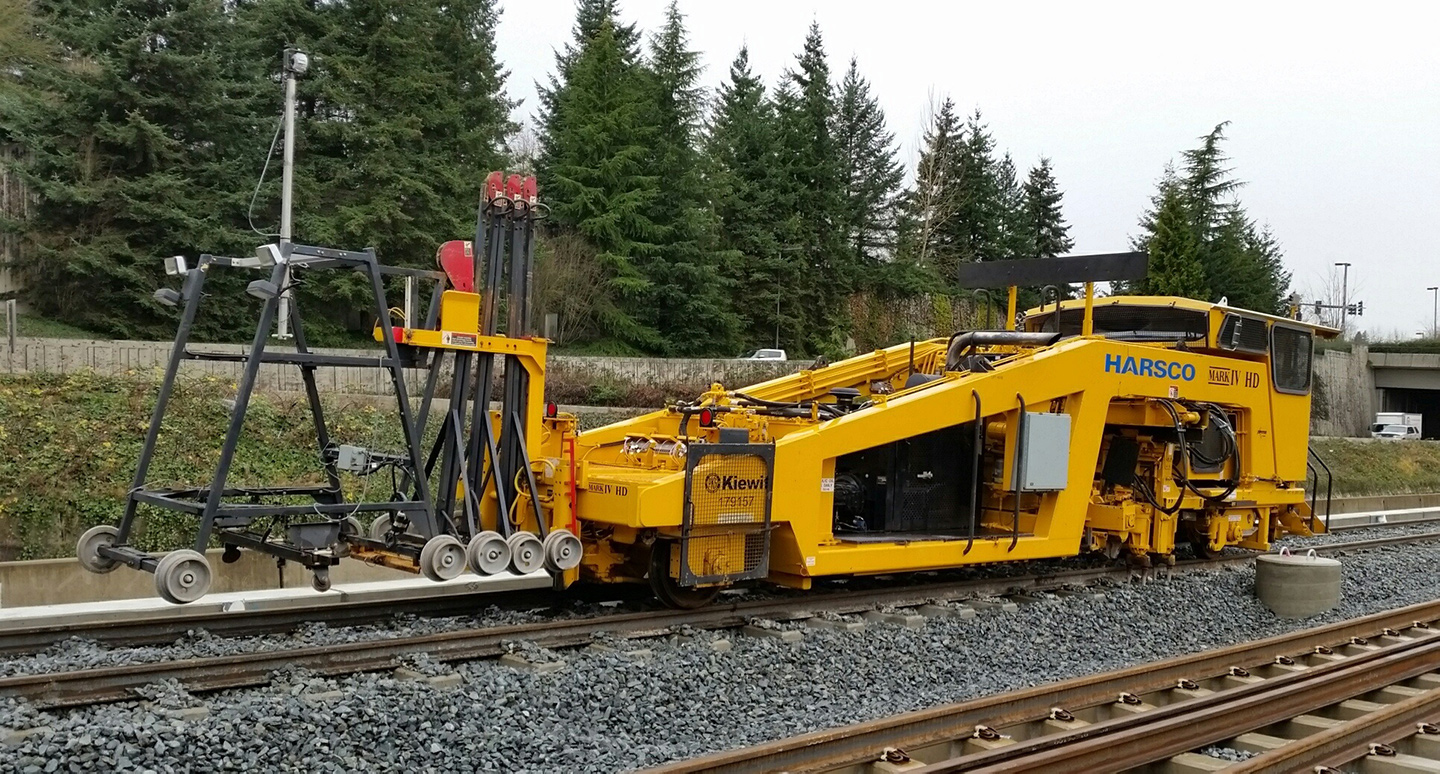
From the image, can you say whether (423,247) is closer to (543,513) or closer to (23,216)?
(23,216)

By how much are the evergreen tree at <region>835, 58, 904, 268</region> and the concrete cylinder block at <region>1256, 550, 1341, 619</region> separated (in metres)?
28.9

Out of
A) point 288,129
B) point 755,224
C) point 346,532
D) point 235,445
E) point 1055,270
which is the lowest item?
point 346,532

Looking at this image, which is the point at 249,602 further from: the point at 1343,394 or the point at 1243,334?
the point at 1343,394

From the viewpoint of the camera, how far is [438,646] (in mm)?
6168

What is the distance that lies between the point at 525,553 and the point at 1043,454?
4.52m

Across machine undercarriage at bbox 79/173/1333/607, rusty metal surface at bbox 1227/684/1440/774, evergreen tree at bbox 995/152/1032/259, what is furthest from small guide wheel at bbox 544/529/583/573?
evergreen tree at bbox 995/152/1032/259

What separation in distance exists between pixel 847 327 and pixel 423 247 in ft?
51.9

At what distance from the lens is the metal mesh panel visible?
682 centimetres

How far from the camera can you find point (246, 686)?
5.36 m

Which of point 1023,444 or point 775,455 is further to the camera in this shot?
point 1023,444

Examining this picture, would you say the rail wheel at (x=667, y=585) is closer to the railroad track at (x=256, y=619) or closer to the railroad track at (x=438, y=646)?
the railroad track at (x=438, y=646)

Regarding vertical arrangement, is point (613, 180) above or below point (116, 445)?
above

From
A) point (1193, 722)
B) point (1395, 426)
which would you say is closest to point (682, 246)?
point (1193, 722)

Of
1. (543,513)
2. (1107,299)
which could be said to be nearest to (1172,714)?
(543,513)
